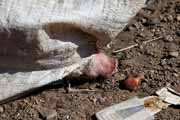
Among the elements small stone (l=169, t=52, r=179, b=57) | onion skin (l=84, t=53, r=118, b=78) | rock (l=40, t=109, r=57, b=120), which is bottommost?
rock (l=40, t=109, r=57, b=120)

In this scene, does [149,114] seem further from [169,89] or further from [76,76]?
[76,76]

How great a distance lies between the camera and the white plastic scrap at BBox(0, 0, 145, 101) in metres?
1.89

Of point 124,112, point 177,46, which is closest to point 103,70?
point 124,112

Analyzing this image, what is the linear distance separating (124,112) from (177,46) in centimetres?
46

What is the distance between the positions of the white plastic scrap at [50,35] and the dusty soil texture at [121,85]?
0.06 meters

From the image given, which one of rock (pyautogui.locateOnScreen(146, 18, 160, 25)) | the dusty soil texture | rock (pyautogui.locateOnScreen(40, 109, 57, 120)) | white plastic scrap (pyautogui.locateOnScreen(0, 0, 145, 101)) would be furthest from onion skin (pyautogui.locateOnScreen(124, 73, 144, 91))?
rock (pyautogui.locateOnScreen(146, 18, 160, 25))

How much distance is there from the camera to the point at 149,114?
196 centimetres

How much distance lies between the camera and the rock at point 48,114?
1971 millimetres

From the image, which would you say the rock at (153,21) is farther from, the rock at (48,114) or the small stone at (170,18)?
the rock at (48,114)

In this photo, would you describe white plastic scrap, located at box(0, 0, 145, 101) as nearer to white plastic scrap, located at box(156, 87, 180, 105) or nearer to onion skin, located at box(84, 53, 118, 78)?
onion skin, located at box(84, 53, 118, 78)

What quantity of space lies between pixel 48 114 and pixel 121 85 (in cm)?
31

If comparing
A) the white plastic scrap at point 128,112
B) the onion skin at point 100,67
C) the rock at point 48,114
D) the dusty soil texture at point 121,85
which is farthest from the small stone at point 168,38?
the rock at point 48,114

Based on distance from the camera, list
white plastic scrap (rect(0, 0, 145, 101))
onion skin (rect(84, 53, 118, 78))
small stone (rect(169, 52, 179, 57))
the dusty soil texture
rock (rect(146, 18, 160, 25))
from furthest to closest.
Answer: rock (rect(146, 18, 160, 25)) < small stone (rect(169, 52, 179, 57)) < onion skin (rect(84, 53, 118, 78)) < the dusty soil texture < white plastic scrap (rect(0, 0, 145, 101))

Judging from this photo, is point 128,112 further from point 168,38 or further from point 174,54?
point 168,38
